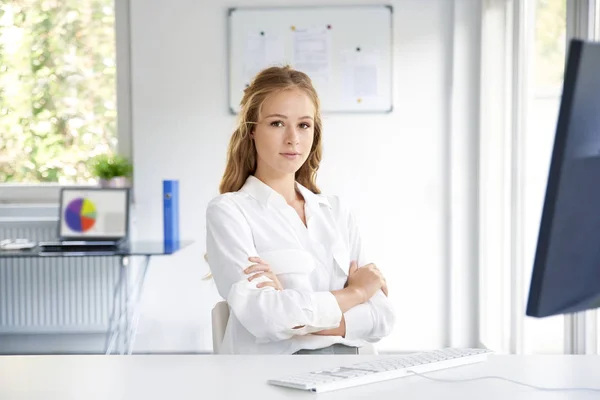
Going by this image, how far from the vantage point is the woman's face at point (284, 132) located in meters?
2.12

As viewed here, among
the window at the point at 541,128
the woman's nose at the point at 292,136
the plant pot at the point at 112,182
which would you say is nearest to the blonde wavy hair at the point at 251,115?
the woman's nose at the point at 292,136

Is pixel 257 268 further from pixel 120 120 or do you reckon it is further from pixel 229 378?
pixel 120 120

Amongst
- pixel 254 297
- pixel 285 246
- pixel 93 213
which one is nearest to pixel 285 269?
pixel 285 246

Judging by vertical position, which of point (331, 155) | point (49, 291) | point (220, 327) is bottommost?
point (49, 291)

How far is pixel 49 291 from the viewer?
4.66m

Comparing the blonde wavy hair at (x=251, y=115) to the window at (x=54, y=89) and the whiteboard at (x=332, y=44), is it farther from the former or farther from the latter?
the window at (x=54, y=89)

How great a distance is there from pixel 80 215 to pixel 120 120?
0.74 m

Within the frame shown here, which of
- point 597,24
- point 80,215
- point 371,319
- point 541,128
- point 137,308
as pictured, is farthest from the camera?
point 137,308

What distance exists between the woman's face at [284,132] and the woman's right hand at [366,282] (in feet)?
1.04

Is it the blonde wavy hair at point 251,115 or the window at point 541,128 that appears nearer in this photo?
the blonde wavy hair at point 251,115

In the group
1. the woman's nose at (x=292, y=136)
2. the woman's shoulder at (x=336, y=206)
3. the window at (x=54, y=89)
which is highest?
the window at (x=54, y=89)

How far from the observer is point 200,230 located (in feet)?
15.5

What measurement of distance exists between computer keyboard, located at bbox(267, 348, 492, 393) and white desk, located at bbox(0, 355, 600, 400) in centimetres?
1

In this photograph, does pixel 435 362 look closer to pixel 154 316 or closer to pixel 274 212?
pixel 274 212
